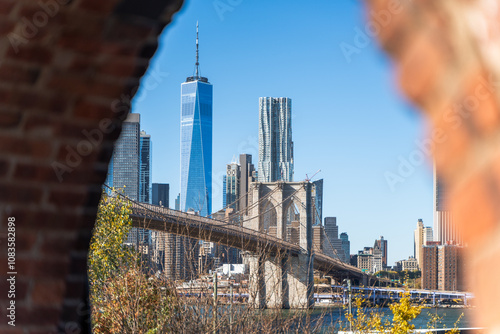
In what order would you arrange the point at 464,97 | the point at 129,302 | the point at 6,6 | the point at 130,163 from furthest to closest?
the point at 130,163
the point at 129,302
the point at 6,6
the point at 464,97

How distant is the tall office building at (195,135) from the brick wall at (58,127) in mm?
123002

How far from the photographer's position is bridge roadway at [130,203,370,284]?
15.6 metres

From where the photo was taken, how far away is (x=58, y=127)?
8.45 feet

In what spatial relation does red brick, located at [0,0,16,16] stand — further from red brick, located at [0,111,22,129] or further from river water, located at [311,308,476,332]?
river water, located at [311,308,476,332]

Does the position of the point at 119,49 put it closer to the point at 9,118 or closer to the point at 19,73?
the point at 19,73

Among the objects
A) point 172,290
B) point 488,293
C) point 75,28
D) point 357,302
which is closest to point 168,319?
point 172,290

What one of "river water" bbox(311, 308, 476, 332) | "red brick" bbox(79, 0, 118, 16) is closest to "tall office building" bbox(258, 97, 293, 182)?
"river water" bbox(311, 308, 476, 332)

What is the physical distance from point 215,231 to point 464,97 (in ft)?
66.0

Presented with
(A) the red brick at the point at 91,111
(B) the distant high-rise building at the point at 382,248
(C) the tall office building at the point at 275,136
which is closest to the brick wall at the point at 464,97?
(A) the red brick at the point at 91,111

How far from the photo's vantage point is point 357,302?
774 centimetres

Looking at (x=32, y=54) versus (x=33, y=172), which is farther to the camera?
(x=33, y=172)

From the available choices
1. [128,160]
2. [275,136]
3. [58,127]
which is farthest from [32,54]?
[275,136]

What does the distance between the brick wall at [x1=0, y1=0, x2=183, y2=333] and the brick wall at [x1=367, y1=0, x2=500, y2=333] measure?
6.77ft

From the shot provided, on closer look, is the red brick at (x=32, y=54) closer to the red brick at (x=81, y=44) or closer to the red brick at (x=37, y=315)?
the red brick at (x=81, y=44)
